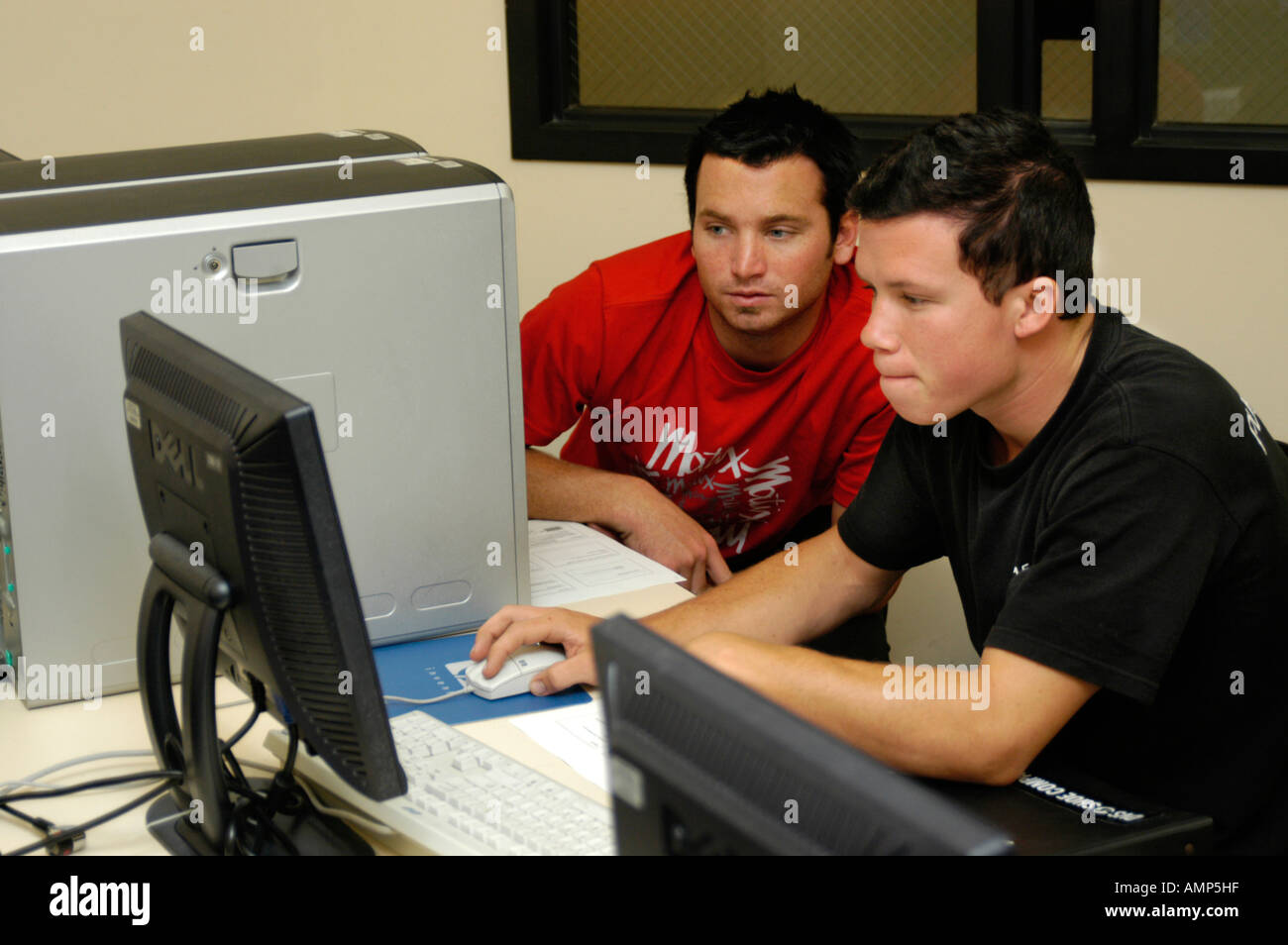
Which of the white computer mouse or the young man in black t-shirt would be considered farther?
the white computer mouse

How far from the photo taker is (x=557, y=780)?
118 centimetres

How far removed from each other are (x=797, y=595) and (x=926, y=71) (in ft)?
4.73

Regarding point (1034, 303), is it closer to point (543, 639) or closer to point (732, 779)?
point (543, 639)

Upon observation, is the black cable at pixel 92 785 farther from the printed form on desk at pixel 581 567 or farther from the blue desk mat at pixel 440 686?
the printed form on desk at pixel 581 567

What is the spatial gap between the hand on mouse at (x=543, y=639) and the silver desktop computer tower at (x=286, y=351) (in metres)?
0.10

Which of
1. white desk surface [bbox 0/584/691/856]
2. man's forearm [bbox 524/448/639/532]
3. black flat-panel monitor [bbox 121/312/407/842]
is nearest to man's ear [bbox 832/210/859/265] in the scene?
man's forearm [bbox 524/448/639/532]

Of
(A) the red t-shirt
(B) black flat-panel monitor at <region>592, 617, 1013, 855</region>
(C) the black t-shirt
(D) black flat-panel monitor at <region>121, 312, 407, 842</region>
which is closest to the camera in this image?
(B) black flat-panel monitor at <region>592, 617, 1013, 855</region>

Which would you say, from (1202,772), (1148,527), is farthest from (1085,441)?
(1202,772)

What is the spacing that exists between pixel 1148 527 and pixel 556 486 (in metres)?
0.93

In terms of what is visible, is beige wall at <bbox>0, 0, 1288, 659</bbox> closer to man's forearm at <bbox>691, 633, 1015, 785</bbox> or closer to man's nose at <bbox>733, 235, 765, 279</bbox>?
man's nose at <bbox>733, 235, 765, 279</bbox>

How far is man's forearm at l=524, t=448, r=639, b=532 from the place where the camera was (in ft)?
6.08

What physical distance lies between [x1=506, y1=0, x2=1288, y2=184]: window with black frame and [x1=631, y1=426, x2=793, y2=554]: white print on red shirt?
86cm

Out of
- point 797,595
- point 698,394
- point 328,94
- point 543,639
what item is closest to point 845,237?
point 698,394

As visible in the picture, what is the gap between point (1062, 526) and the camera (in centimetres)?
120
